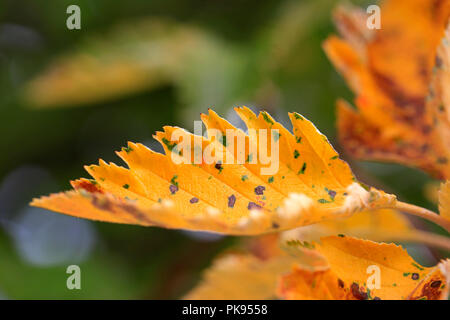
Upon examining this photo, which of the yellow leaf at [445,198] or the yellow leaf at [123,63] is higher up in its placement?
the yellow leaf at [123,63]

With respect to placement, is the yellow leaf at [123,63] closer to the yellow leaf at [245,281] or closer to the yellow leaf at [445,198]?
the yellow leaf at [245,281]

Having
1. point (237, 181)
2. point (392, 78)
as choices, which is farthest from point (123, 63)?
point (237, 181)

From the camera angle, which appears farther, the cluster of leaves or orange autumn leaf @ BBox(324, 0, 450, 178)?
orange autumn leaf @ BBox(324, 0, 450, 178)

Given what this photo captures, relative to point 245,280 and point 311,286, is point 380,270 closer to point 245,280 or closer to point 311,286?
point 311,286

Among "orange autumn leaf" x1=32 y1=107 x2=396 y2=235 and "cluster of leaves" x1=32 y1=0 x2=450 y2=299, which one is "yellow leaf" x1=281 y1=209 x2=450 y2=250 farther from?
"orange autumn leaf" x1=32 y1=107 x2=396 y2=235

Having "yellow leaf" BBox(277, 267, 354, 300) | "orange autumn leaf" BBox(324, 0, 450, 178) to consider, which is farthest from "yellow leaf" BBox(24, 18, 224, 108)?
"yellow leaf" BBox(277, 267, 354, 300)

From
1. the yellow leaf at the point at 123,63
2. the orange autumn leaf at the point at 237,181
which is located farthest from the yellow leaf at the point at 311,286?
the yellow leaf at the point at 123,63

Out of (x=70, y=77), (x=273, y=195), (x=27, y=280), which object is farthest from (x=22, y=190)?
(x=273, y=195)

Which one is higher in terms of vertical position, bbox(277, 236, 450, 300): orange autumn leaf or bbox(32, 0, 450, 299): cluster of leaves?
bbox(32, 0, 450, 299): cluster of leaves
